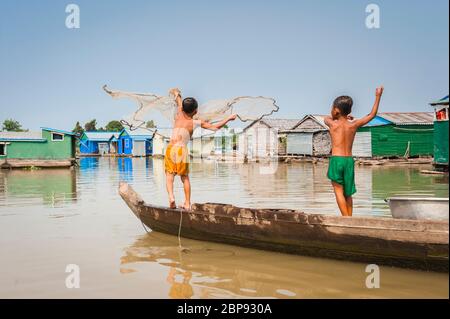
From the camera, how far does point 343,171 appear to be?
5117mm

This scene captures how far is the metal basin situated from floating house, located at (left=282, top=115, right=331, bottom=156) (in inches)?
1134

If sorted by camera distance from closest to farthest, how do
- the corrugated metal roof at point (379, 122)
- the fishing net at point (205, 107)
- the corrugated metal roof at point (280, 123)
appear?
the fishing net at point (205, 107) → the corrugated metal roof at point (379, 122) → the corrugated metal roof at point (280, 123)

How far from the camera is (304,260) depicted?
4855 millimetres

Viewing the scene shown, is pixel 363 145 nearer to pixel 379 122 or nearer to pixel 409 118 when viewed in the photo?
pixel 379 122

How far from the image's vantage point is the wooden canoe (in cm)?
412

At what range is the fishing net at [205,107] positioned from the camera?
7258 mm

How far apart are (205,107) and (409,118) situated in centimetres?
2498

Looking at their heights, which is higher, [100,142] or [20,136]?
[20,136]

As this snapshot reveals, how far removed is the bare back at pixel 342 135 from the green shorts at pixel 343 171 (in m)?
0.07

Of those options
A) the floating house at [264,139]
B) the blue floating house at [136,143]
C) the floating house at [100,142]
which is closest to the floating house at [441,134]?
the floating house at [264,139]

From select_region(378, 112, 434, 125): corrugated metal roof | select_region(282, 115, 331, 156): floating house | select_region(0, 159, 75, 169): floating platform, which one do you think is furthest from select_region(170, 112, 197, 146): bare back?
select_region(282, 115, 331, 156): floating house

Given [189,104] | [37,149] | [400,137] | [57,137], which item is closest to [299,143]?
[400,137]

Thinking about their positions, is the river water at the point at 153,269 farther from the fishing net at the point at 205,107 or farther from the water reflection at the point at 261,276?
the fishing net at the point at 205,107
